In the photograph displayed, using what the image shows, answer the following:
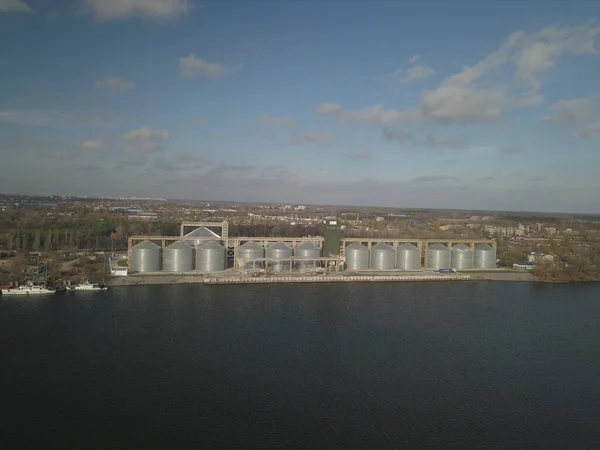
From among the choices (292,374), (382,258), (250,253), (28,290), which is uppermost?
(250,253)

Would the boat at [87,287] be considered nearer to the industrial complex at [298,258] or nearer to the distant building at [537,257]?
the industrial complex at [298,258]

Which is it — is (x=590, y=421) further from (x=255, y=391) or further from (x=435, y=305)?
(x=435, y=305)

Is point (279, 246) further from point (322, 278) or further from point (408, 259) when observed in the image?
point (408, 259)

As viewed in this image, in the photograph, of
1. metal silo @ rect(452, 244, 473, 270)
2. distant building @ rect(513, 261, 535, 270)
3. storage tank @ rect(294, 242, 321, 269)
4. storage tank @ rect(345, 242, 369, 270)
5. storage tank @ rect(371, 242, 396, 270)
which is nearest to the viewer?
storage tank @ rect(294, 242, 321, 269)

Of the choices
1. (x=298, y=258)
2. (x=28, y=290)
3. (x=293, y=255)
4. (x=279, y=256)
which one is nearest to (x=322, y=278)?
(x=298, y=258)

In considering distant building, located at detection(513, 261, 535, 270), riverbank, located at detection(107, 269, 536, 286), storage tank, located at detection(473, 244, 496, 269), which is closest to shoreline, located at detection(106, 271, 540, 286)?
riverbank, located at detection(107, 269, 536, 286)

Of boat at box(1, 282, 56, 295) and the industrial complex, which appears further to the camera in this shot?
the industrial complex

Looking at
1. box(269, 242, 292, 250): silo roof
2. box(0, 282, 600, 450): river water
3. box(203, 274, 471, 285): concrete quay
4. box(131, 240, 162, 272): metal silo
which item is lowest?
box(0, 282, 600, 450): river water

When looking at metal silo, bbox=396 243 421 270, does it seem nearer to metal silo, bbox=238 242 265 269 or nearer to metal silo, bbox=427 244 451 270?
metal silo, bbox=427 244 451 270
